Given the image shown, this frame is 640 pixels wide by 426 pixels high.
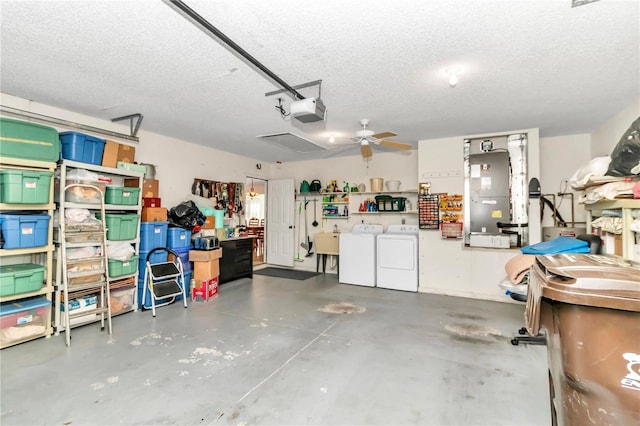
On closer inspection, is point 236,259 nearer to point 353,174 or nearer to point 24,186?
point 353,174

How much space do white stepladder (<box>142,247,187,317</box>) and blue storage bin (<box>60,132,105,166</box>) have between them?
134 cm

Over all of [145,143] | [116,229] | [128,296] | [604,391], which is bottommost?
[128,296]

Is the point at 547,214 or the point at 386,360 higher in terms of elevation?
the point at 547,214

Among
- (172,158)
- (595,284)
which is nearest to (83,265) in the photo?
(172,158)

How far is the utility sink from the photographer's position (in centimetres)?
626

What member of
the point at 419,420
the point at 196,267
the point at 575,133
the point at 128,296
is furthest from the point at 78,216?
the point at 575,133

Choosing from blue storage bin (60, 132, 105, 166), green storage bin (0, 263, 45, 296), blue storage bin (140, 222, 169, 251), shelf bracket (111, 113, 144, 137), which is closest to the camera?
green storage bin (0, 263, 45, 296)

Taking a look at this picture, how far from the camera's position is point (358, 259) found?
5.52 m

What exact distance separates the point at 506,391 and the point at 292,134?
12.1ft

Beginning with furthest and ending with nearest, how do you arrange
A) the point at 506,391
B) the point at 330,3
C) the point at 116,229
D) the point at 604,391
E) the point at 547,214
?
1. the point at 547,214
2. the point at 116,229
3. the point at 506,391
4. the point at 330,3
5. the point at 604,391

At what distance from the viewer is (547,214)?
16.0 ft

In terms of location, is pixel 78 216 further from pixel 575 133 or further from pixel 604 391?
pixel 575 133

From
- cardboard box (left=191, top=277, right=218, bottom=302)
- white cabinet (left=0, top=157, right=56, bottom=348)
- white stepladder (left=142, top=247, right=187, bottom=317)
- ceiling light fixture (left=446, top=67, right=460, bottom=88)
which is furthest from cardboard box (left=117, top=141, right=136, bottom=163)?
ceiling light fixture (left=446, top=67, right=460, bottom=88)

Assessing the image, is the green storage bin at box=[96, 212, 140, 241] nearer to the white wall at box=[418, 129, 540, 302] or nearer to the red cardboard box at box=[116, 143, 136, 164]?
the red cardboard box at box=[116, 143, 136, 164]
